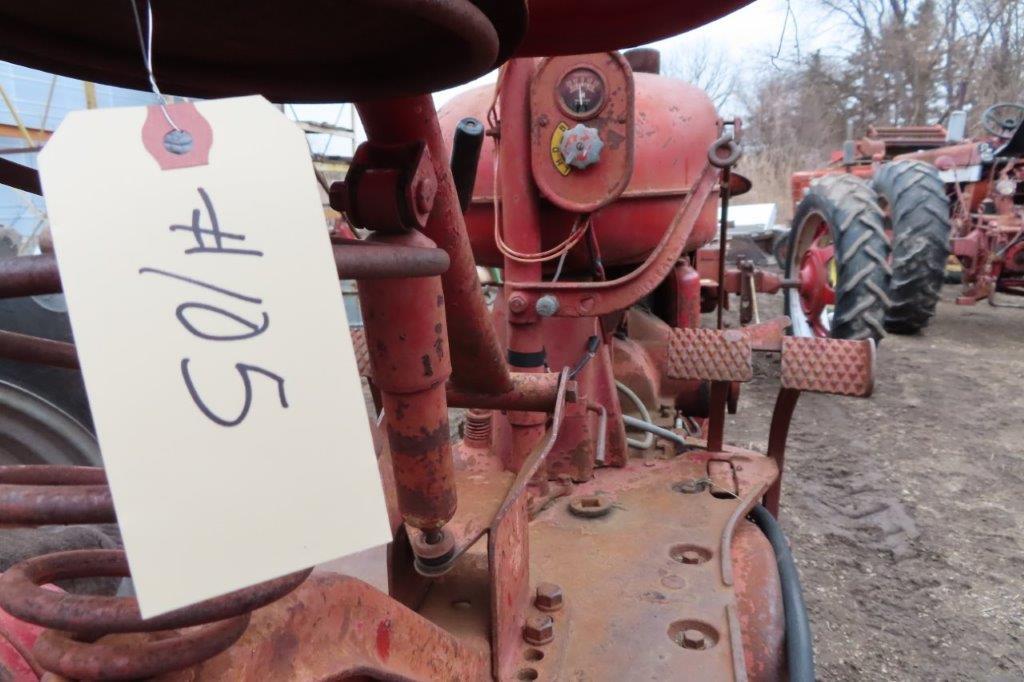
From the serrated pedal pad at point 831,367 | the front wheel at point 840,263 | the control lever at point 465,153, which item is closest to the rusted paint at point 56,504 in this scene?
the control lever at point 465,153

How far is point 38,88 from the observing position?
18.4 ft

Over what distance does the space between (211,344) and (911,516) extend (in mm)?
3486

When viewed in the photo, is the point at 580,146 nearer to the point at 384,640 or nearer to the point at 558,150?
the point at 558,150

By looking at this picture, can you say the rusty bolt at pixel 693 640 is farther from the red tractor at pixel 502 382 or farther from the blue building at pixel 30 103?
the blue building at pixel 30 103

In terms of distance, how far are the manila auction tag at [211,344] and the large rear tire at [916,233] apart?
5273mm

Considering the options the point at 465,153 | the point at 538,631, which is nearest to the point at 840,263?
the point at 538,631

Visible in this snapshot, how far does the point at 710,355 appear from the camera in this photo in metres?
1.92

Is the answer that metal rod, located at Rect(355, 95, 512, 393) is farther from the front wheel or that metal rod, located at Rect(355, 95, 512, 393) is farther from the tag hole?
the front wheel

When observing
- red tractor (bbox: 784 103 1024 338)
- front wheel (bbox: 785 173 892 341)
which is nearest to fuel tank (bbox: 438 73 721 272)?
front wheel (bbox: 785 173 892 341)

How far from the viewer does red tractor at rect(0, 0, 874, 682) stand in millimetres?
578

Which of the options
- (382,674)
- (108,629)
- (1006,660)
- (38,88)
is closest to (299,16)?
(108,629)

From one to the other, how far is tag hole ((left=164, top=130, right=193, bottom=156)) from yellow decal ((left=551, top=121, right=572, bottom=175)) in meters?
1.66

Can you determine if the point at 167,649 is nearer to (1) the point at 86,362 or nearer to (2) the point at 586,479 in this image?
(1) the point at 86,362

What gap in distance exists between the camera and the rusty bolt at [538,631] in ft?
4.17
